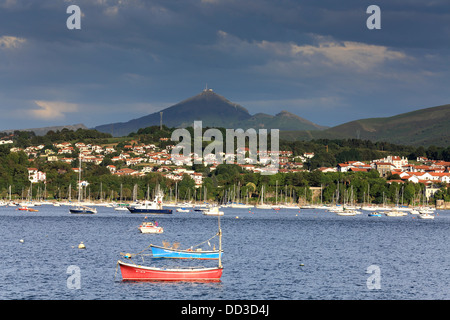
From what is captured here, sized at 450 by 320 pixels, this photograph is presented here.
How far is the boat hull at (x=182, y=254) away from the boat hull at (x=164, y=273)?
695 cm

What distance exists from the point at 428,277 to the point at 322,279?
864cm

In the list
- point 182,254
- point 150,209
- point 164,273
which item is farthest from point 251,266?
point 150,209

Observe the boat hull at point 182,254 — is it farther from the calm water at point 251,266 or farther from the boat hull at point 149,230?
the boat hull at point 149,230

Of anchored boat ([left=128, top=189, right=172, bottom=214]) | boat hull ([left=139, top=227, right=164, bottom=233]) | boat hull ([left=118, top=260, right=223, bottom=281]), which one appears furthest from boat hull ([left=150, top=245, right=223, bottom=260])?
anchored boat ([left=128, top=189, right=172, bottom=214])

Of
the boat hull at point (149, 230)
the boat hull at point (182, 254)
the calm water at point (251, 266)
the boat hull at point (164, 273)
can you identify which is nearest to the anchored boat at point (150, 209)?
the calm water at point (251, 266)

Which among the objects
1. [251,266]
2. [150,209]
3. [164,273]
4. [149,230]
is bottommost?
[251,266]

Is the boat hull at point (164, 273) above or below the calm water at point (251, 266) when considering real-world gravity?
above

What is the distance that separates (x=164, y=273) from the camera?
132 feet

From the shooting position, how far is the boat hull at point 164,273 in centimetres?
4034

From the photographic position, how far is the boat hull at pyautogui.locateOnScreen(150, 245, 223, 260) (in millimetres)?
48809

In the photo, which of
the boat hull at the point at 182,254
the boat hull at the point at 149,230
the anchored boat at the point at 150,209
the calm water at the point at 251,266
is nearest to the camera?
the calm water at the point at 251,266

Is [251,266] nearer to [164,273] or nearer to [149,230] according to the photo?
[164,273]
